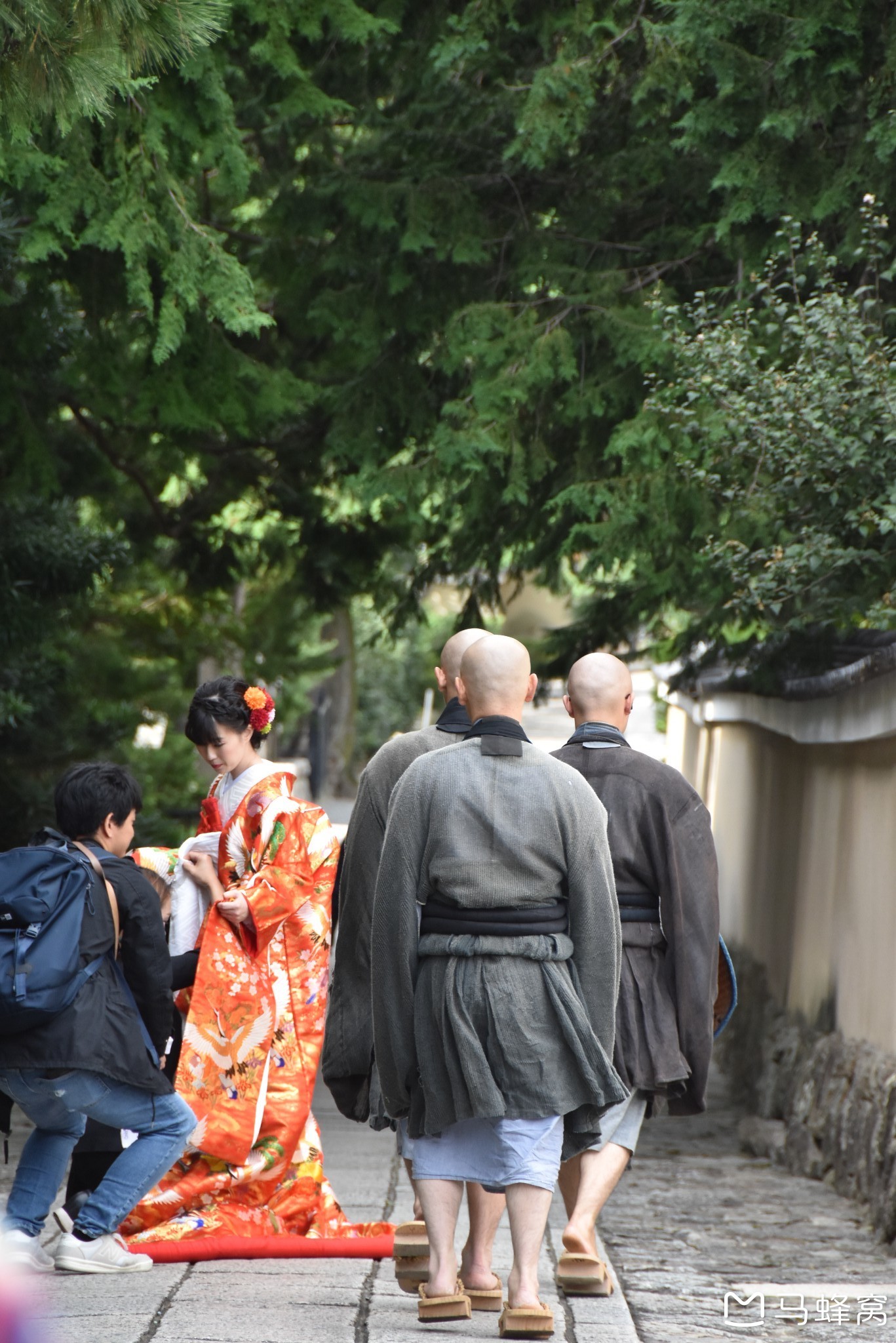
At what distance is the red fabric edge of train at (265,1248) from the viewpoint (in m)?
4.37

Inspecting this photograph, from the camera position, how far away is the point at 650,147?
734 cm

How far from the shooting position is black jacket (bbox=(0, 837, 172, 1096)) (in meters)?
3.82

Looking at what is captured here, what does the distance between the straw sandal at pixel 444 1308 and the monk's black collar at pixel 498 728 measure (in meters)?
1.27

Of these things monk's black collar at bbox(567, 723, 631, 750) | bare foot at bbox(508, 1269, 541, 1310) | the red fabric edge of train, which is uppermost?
monk's black collar at bbox(567, 723, 631, 750)

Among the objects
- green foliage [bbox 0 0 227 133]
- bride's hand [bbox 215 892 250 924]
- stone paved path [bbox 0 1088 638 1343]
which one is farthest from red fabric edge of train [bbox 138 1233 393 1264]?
green foliage [bbox 0 0 227 133]

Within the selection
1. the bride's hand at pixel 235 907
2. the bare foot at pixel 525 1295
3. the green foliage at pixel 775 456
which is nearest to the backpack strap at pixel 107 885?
the bride's hand at pixel 235 907

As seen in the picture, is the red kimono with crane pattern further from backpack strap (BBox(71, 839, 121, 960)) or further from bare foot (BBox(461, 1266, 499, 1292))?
bare foot (BBox(461, 1266, 499, 1292))

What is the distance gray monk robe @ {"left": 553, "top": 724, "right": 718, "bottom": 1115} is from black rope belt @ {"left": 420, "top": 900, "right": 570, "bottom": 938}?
85 cm

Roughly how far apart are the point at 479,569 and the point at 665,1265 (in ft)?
16.1

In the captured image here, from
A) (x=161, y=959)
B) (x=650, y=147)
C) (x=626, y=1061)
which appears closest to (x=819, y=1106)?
(x=626, y=1061)

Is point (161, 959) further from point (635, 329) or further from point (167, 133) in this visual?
point (635, 329)

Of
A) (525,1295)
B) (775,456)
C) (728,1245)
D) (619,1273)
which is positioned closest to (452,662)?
(525,1295)

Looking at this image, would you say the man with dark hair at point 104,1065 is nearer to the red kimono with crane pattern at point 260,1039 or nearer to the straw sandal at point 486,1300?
the red kimono with crane pattern at point 260,1039

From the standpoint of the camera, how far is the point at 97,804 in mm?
4027
